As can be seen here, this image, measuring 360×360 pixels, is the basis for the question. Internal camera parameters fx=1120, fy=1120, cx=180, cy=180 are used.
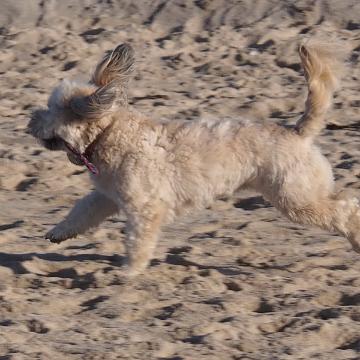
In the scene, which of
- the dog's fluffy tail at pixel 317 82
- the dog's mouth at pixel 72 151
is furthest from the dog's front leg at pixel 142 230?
the dog's fluffy tail at pixel 317 82

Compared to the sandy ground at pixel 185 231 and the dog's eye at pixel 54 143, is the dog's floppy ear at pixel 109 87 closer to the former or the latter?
the dog's eye at pixel 54 143

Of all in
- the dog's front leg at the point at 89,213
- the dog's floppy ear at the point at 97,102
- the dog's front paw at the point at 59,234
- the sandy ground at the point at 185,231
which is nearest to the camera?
the sandy ground at the point at 185,231

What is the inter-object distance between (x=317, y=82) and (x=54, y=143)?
1522 millimetres

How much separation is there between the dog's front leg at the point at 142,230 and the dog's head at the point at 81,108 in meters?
0.46

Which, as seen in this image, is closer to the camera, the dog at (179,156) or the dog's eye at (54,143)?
the dog at (179,156)

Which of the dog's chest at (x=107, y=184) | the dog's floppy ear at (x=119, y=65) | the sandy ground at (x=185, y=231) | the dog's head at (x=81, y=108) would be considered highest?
the dog's floppy ear at (x=119, y=65)

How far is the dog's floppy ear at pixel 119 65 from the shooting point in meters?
6.18

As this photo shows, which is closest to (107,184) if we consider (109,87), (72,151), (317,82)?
(72,151)

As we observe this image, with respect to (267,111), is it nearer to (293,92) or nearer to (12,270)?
(293,92)

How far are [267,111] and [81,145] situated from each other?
379cm

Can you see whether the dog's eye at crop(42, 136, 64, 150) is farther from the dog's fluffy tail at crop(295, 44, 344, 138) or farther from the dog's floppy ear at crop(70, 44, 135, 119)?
the dog's fluffy tail at crop(295, 44, 344, 138)

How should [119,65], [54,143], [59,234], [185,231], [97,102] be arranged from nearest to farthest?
1. [97,102]
2. [119,65]
3. [54,143]
4. [59,234]
5. [185,231]

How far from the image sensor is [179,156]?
20.5 ft

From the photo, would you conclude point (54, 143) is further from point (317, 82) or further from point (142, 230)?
point (317, 82)
